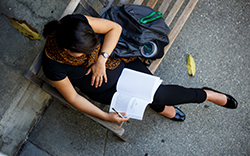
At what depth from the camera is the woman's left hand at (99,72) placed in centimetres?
144

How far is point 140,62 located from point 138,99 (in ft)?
1.24

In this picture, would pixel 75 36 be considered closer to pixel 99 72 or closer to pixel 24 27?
pixel 99 72

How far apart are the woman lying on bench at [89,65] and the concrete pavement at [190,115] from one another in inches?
16.3

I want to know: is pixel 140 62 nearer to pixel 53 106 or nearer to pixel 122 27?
pixel 122 27

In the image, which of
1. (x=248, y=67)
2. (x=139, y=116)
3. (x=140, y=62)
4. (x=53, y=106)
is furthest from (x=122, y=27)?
(x=248, y=67)

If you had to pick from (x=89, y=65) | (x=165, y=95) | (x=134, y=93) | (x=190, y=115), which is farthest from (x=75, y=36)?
(x=190, y=115)

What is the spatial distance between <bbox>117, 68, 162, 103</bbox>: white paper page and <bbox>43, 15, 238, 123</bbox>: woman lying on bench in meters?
0.06

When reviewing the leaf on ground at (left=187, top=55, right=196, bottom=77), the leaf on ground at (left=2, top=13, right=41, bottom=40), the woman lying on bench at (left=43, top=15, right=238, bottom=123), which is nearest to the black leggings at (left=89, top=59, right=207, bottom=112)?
the woman lying on bench at (left=43, top=15, right=238, bottom=123)

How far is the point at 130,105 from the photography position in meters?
1.53

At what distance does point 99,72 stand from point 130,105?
366mm

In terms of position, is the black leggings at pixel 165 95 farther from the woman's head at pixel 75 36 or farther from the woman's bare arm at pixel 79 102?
the woman's head at pixel 75 36

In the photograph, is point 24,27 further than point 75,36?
Yes

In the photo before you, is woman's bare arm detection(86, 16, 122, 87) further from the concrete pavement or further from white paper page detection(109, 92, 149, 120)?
the concrete pavement

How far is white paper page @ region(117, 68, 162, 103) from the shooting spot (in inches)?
60.7
